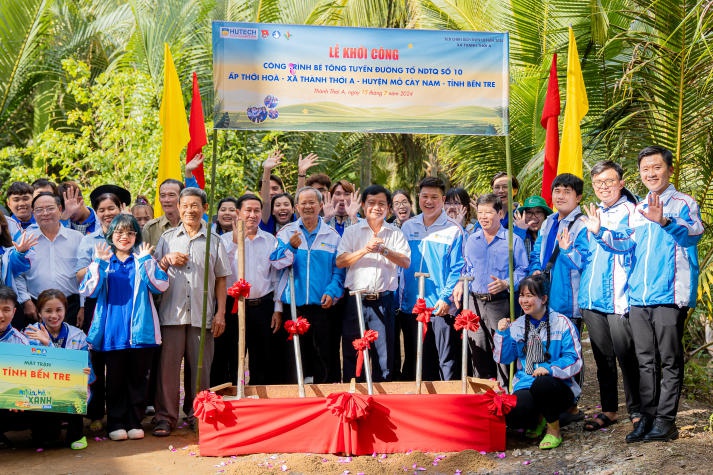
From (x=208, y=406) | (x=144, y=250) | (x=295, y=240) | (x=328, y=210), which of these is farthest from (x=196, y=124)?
(x=208, y=406)

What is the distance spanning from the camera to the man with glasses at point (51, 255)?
6.63 meters

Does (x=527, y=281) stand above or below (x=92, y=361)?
above

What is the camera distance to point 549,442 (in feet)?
19.6

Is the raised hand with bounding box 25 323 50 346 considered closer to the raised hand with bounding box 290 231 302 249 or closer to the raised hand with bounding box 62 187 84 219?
the raised hand with bounding box 62 187 84 219

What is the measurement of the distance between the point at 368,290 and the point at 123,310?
1968 mm

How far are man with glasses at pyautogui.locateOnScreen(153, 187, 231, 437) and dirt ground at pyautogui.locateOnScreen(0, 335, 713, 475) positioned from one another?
50cm

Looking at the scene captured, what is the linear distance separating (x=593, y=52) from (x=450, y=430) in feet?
20.9

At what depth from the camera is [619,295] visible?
19.6 ft

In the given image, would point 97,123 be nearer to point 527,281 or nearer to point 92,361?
point 92,361

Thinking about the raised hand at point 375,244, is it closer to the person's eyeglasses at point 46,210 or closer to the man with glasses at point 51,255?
the man with glasses at point 51,255

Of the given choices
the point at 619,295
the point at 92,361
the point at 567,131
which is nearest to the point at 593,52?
the point at 567,131

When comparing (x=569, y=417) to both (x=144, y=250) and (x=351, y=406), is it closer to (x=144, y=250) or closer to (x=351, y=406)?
(x=351, y=406)

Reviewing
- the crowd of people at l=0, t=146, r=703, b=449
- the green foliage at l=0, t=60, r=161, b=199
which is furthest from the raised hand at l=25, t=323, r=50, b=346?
the green foliage at l=0, t=60, r=161, b=199

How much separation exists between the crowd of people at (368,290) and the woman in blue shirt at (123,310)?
0.01 metres
